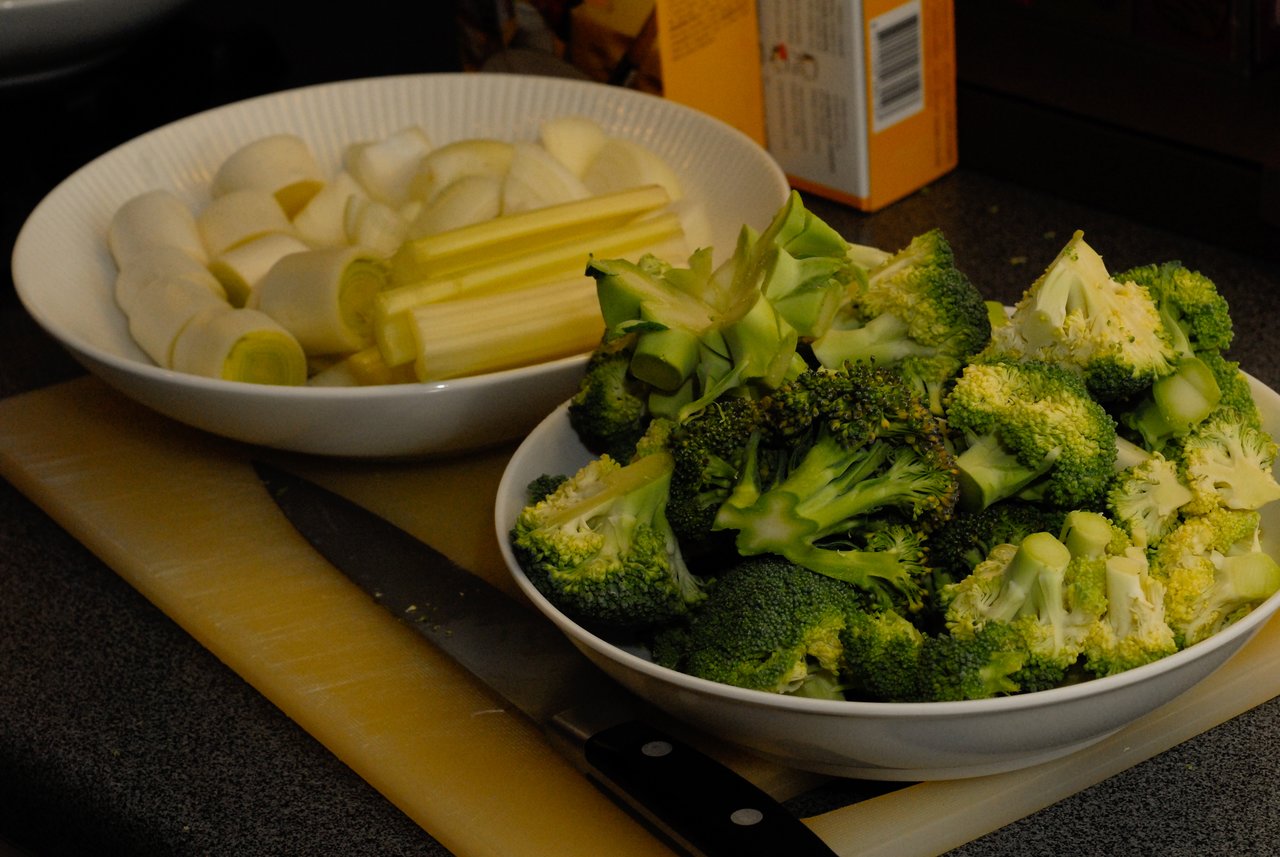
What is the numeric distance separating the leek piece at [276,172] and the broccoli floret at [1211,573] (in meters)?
0.90

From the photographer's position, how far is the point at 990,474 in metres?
0.79

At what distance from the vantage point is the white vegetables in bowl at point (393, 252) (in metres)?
1.09

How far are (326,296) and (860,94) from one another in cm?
64

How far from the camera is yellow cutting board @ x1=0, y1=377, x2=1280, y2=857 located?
2.63 ft

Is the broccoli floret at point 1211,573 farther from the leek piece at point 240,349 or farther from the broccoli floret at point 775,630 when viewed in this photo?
the leek piece at point 240,349

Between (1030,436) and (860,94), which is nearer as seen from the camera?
(1030,436)

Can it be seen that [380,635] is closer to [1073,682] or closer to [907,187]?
[1073,682]

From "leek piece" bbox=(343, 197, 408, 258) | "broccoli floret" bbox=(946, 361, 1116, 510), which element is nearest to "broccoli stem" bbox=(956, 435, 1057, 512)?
"broccoli floret" bbox=(946, 361, 1116, 510)

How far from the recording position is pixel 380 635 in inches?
39.1

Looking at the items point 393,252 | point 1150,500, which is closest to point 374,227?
point 393,252

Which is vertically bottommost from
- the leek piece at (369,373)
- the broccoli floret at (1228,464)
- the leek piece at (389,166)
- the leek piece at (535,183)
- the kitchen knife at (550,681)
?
the kitchen knife at (550,681)

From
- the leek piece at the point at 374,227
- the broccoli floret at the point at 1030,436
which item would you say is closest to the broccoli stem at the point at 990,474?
the broccoli floret at the point at 1030,436

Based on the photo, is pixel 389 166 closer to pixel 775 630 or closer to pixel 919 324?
pixel 919 324

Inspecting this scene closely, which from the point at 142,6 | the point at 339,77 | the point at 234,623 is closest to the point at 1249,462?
the point at 234,623
